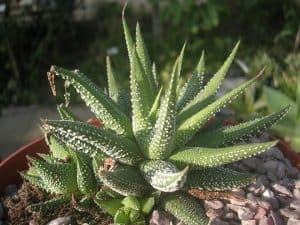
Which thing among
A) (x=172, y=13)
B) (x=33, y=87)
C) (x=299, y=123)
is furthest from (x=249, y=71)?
(x=33, y=87)

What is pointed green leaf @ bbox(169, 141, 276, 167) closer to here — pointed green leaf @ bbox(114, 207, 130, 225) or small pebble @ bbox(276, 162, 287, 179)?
pointed green leaf @ bbox(114, 207, 130, 225)

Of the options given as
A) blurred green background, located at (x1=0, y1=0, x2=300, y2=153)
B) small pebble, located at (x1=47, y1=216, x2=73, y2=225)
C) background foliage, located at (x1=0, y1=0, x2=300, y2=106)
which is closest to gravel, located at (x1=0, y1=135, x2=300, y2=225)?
small pebble, located at (x1=47, y1=216, x2=73, y2=225)

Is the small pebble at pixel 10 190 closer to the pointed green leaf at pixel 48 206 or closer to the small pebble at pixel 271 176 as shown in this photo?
the pointed green leaf at pixel 48 206

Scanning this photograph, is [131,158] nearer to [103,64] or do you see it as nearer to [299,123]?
[299,123]

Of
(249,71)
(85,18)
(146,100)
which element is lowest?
(249,71)

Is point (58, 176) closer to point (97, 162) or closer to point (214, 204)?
point (97, 162)

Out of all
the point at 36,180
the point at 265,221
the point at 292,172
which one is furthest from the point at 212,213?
the point at 36,180

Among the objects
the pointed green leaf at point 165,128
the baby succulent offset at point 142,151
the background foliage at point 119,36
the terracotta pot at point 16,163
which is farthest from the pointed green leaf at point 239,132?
the background foliage at point 119,36
